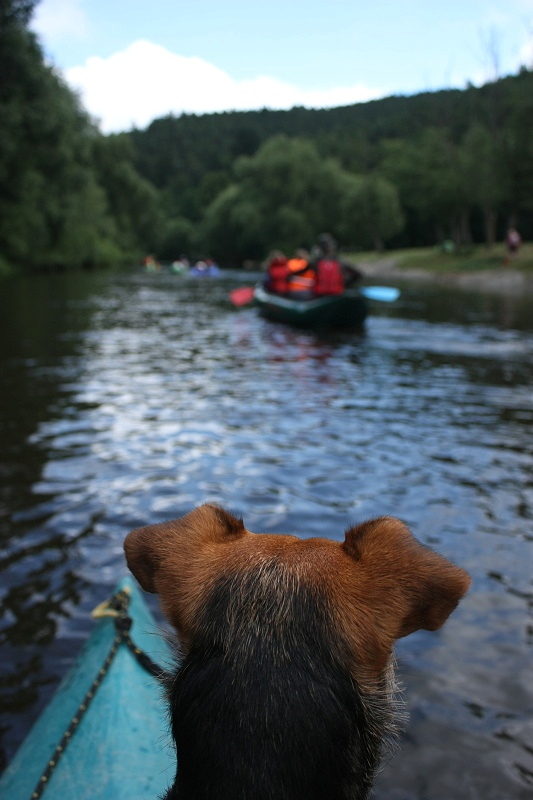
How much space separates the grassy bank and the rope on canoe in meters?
37.2

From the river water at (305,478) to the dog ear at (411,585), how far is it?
4.50ft

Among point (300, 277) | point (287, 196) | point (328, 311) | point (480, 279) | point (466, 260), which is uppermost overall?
point (287, 196)

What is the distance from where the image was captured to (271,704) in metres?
1.41

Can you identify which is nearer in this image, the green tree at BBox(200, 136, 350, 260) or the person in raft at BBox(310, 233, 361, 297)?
the person in raft at BBox(310, 233, 361, 297)

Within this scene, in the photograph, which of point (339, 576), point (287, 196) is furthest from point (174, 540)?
point (287, 196)

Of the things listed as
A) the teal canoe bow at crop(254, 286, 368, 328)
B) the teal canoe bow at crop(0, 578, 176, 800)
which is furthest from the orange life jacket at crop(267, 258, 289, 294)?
the teal canoe bow at crop(0, 578, 176, 800)

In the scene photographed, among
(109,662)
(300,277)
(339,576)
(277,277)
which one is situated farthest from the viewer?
(277,277)

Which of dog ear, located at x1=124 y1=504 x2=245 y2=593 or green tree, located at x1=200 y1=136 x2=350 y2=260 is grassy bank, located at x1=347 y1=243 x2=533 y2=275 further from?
dog ear, located at x1=124 y1=504 x2=245 y2=593

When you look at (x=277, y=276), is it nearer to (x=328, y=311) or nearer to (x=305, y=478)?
(x=328, y=311)

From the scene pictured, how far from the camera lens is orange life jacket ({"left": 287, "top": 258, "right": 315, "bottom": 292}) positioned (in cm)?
2077

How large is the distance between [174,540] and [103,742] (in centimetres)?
128

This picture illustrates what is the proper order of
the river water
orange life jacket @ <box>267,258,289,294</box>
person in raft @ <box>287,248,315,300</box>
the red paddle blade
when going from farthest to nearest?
the red paddle blade → orange life jacket @ <box>267,258,289,294</box> → person in raft @ <box>287,248,315,300</box> → the river water

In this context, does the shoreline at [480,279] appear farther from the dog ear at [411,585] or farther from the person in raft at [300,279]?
the dog ear at [411,585]

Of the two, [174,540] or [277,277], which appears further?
[277,277]
